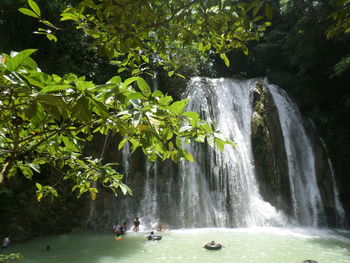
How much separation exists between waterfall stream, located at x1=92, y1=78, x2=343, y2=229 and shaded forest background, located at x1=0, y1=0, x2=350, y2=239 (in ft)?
4.72

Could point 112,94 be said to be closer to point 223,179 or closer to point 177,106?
point 177,106

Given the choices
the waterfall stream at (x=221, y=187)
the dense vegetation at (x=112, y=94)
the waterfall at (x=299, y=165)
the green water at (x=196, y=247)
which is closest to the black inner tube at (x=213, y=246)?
the green water at (x=196, y=247)

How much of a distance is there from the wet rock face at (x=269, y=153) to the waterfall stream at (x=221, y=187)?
6.8 inches

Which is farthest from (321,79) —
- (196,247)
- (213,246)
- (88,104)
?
(88,104)

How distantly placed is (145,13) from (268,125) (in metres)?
13.7

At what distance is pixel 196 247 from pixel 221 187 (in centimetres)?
473

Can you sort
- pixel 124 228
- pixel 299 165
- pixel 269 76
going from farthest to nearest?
pixel 269 76
pixel 299 165
pixel 124 228

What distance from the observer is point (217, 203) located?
12.2 metres

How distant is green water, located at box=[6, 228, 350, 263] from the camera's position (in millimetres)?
7324

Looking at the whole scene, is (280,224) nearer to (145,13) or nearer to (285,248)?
(285,248)

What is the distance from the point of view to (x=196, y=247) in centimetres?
819

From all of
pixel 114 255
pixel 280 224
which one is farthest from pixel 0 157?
pixel 280 224

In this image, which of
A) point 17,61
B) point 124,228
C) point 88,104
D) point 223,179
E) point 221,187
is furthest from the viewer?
point 223,179

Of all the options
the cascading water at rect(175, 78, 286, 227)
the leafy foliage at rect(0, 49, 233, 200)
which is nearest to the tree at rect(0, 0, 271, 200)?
the leafy foliage at rect(0, 49, 233, 200)
